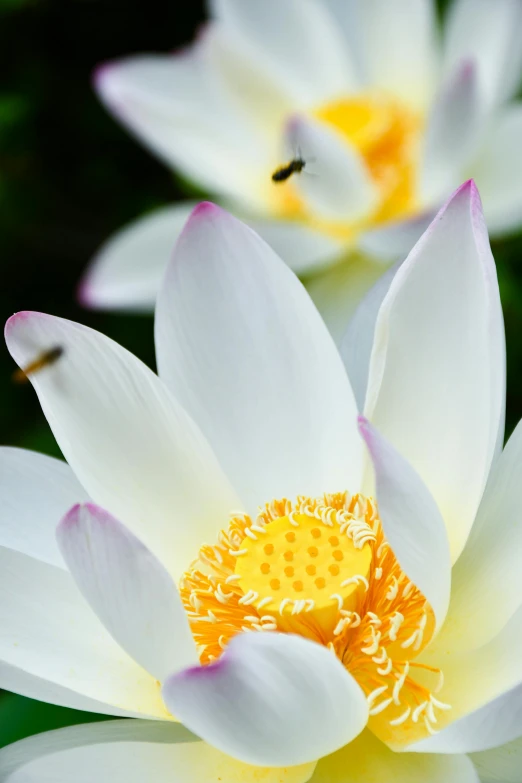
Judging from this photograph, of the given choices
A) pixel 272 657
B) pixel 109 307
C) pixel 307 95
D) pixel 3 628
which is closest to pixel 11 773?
pixel 3 628

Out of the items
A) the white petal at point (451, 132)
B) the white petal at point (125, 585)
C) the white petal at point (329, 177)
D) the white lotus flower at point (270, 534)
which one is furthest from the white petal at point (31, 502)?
the white petal at point (451, 132)

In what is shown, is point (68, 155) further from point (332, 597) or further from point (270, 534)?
point (332, 597)

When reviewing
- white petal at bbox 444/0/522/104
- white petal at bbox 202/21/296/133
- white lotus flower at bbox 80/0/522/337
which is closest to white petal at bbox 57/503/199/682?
white lotus flower at bbox 80/0/522/337

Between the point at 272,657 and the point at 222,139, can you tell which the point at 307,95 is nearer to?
the point at 222,139

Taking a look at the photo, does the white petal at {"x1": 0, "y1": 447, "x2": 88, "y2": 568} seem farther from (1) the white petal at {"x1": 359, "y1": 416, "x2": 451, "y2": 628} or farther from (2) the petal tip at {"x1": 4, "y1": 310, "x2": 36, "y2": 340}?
(1) the white petal at {"x1": 359, "y1": 416, "x2": 451, "y2": 628}

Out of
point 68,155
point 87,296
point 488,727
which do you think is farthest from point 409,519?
point 68,155
